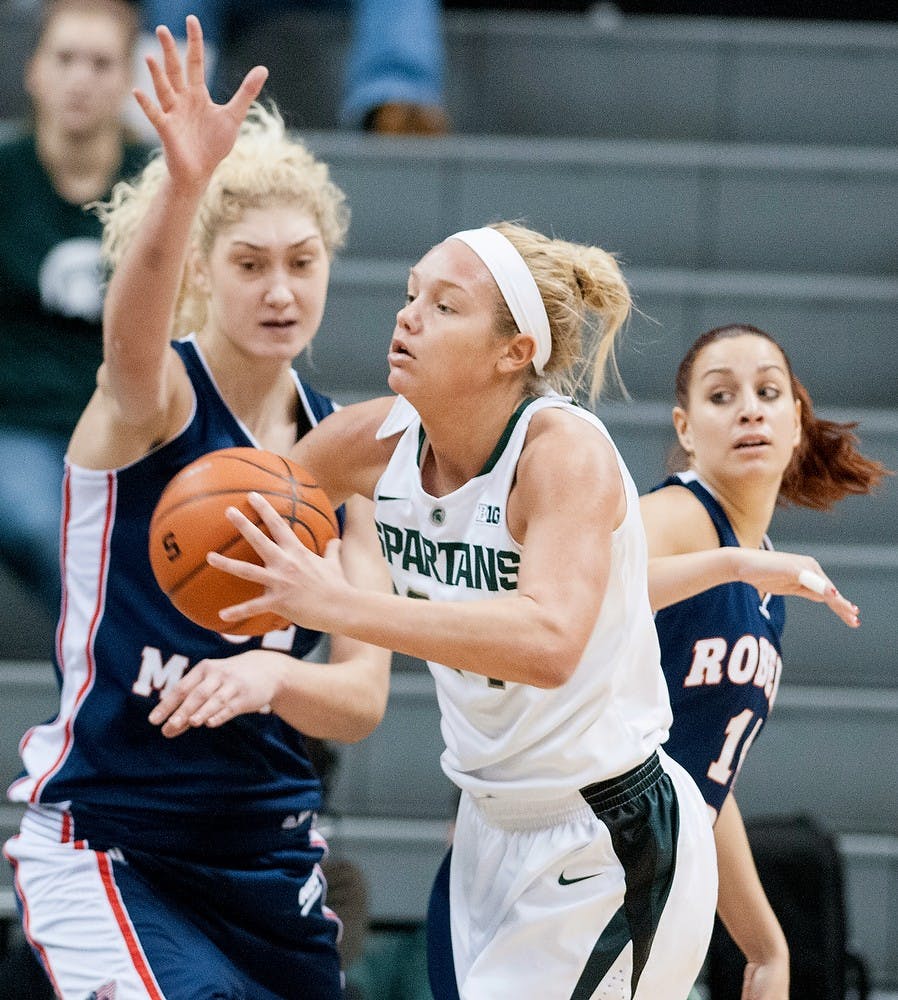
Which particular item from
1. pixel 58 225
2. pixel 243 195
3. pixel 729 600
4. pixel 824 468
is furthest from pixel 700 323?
pixel 243 195

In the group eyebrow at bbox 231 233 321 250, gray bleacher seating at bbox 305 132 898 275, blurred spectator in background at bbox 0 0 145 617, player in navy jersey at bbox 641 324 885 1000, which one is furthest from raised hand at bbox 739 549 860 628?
gray bleacher seating at bbox 305 132 898 275

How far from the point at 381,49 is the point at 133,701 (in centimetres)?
362

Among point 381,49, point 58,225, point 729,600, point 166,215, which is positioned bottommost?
point 729,600

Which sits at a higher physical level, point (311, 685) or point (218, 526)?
point (218, 526)

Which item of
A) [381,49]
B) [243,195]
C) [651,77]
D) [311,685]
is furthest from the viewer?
[651,77]

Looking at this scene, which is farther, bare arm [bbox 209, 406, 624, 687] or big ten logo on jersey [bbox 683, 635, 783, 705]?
big ten logo on jersey [bbox 683, 635, 783, 705]

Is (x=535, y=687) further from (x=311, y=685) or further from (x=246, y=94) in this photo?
(x=246, y=94)

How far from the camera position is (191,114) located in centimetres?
272

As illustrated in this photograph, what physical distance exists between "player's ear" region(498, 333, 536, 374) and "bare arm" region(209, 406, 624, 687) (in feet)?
1.00

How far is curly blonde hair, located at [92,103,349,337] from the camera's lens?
10.7 feet

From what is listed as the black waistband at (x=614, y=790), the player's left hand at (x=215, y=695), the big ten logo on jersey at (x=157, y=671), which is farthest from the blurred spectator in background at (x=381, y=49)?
the black waistband at (x=614, y=790)

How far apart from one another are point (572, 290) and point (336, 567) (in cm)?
71

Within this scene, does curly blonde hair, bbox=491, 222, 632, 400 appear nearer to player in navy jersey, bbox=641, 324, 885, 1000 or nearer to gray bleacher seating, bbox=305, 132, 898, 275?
player in navy jersey, bbox=641, 324, 885, 1000

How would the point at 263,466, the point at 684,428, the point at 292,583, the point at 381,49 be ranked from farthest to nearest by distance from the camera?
the point at 381,49
the point at 684,428
the point at 263,466
the point at 292,583
